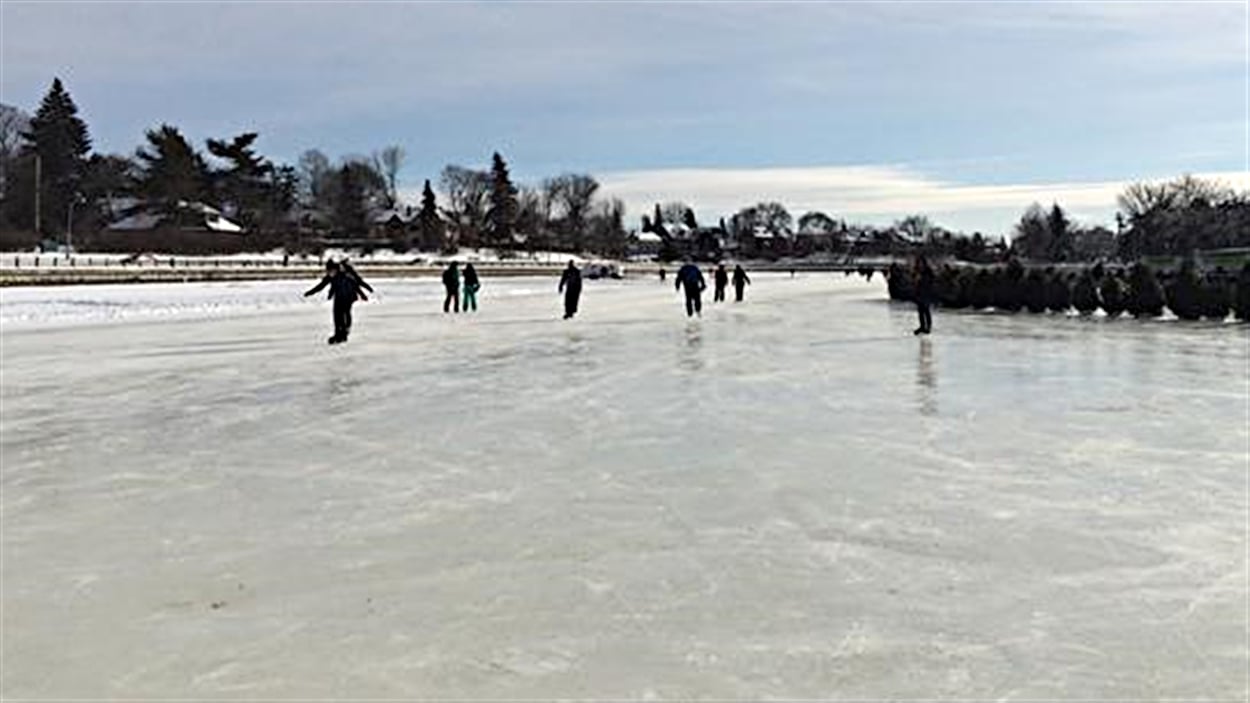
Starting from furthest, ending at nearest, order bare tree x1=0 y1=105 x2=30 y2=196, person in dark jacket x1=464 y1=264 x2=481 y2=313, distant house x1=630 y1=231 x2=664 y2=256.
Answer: distant house x1=630 y1=231 x2=664 y2=256
bare tree x1=0 y1=105 x2=30 y2=196
person in dark jacket x1=464 y1=264 x2=481 y2=313

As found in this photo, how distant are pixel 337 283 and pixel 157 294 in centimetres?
1894

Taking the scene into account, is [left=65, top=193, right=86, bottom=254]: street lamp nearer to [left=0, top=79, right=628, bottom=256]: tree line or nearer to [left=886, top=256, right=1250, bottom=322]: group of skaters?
[left=0, top=79, right=628, bottom=256]: tree line

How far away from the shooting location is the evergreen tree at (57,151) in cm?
7681

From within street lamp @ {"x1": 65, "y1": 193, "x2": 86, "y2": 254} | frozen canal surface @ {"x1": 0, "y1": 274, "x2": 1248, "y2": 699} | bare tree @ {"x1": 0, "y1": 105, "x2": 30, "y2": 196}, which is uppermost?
bare tree @ {"x1": 0, "y1": 105, "x2": 30, "y2": 196}

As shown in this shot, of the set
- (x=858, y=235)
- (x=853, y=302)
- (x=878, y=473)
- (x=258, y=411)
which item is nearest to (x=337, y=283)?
(x=258, y=411)

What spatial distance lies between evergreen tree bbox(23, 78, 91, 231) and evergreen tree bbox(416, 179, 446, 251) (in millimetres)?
23458

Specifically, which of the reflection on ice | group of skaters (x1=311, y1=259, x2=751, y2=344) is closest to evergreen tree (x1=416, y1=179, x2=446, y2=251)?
group of skaters (x1=311, y1=259, x2=751, y2=344)

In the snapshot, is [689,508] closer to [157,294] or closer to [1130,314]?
[1130,314]

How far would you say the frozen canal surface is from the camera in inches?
149

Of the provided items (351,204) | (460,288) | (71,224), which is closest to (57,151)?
(71,224)

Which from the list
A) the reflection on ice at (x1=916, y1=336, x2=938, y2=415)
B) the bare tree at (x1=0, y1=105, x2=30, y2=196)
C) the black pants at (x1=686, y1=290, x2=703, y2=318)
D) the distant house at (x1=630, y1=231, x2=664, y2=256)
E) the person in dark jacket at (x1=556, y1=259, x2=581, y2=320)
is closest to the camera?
the reflection on ice at (x1=916, y1=336, x2=938, y2=415)

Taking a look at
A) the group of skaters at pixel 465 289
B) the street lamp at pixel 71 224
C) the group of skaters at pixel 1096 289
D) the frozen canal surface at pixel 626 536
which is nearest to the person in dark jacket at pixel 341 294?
the frozen canal surface at pixel 626 536

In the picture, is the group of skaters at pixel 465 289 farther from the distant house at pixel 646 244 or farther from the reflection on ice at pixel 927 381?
the distant house at pixel 646 244

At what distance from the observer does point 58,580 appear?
15.6 ft
